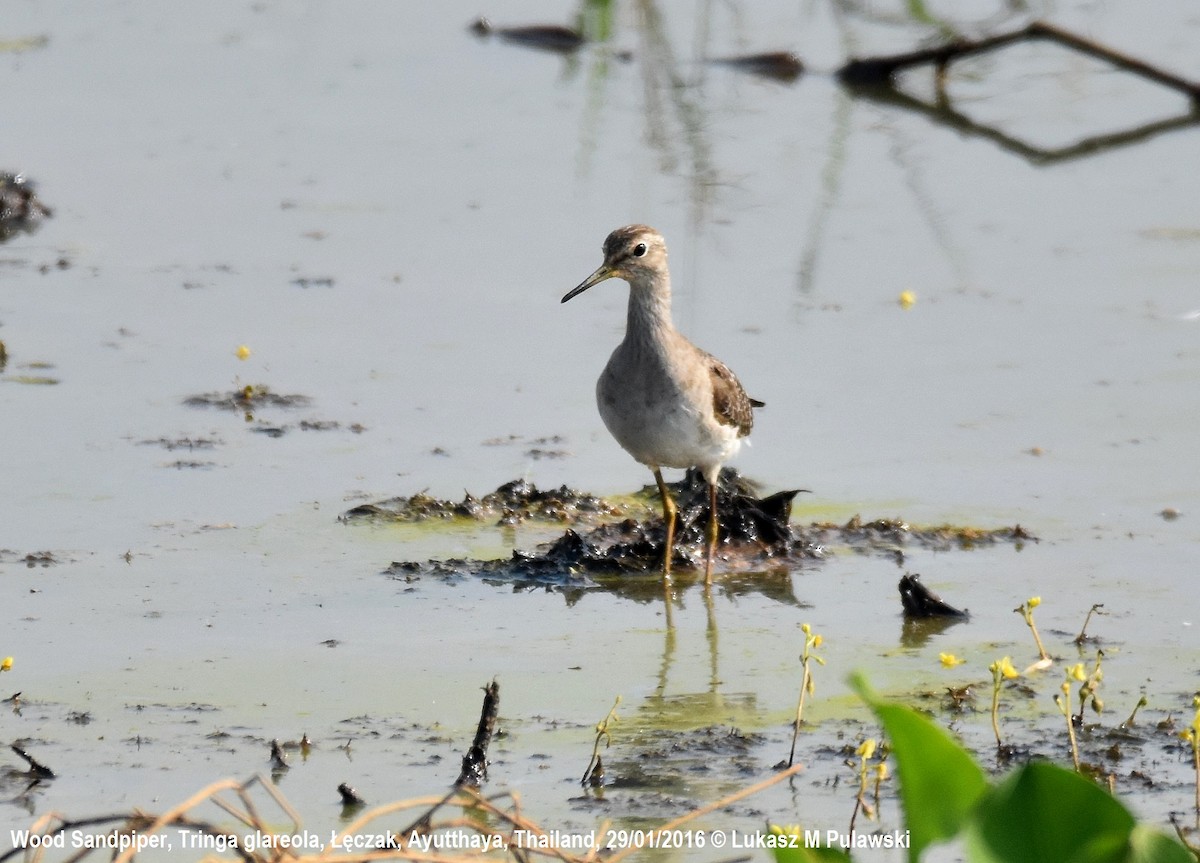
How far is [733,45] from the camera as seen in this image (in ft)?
41.1

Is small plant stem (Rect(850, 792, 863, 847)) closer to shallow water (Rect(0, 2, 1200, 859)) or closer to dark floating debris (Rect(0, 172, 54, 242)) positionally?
shallow water (Rect(0, 2, 1200, 859))

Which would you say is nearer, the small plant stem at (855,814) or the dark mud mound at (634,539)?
the small plant stem at (855,814)

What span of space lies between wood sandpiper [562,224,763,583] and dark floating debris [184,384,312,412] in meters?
1.29

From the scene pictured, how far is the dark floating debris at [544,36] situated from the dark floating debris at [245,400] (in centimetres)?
568

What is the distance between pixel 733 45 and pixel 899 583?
7.32 meters

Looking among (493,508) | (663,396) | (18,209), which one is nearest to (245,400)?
(493,508)

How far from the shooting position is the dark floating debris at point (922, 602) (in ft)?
18.9

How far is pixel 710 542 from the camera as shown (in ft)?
21.3

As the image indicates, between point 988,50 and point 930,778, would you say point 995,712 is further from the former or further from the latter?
point 988,50

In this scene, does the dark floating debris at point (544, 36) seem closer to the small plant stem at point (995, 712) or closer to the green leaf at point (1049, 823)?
Result: the small plant stem at point (995, 712)

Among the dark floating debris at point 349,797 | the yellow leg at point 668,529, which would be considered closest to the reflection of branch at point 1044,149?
the yellow leg at point 668,529

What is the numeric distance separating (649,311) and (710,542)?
3.53 feet

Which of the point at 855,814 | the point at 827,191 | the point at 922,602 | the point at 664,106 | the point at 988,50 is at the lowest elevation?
the point at 922,602

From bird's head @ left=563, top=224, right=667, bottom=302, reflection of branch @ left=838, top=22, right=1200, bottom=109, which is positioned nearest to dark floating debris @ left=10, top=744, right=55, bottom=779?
bird's head @ left=563, top=224, right=667, bottom=302
